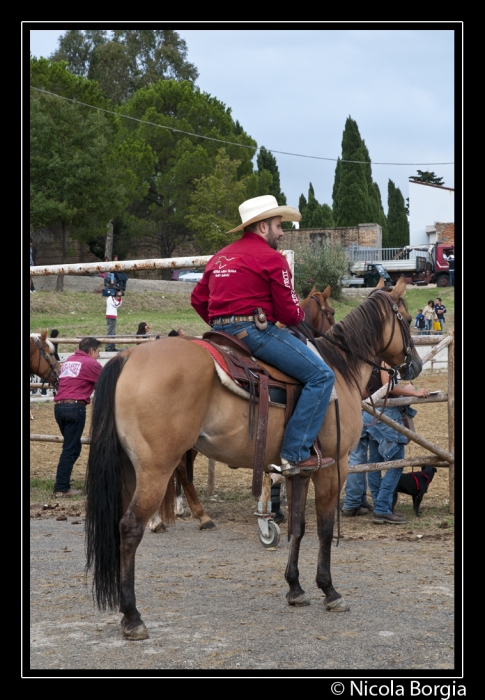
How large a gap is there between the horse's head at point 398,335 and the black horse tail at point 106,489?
2.61 metres

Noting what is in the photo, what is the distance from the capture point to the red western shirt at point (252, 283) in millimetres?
5473

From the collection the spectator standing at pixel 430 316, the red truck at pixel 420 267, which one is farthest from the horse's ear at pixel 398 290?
the red truck at pixel 420 267

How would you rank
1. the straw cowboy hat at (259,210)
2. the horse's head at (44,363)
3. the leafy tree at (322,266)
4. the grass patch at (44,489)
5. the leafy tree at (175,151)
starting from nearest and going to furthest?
the straw cowboy hat at (259,210) → the grass patch at (44,489) → the horse's head at (44,363) → the leafy tree at (322,266) → the leafy tree at (175,151)

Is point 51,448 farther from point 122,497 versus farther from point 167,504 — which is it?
point 122,497

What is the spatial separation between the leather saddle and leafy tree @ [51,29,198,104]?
61.4 m

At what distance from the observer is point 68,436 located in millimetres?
10148

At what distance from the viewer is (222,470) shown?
39.1 ft

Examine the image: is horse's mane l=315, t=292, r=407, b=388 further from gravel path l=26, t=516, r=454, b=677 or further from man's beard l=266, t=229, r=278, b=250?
gravel path l=26, t=516, r=454, b=677

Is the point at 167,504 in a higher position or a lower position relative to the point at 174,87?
lower

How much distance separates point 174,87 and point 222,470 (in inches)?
1944

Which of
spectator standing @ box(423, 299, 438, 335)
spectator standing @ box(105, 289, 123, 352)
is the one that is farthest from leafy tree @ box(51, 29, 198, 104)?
spectator standing @ box(105, 289, 123, 352)

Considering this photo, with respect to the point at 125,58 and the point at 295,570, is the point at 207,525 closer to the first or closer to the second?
the point at 295,570

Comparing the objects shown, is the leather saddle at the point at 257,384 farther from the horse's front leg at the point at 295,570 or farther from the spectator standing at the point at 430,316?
the spectator standing at the point at 430,316
